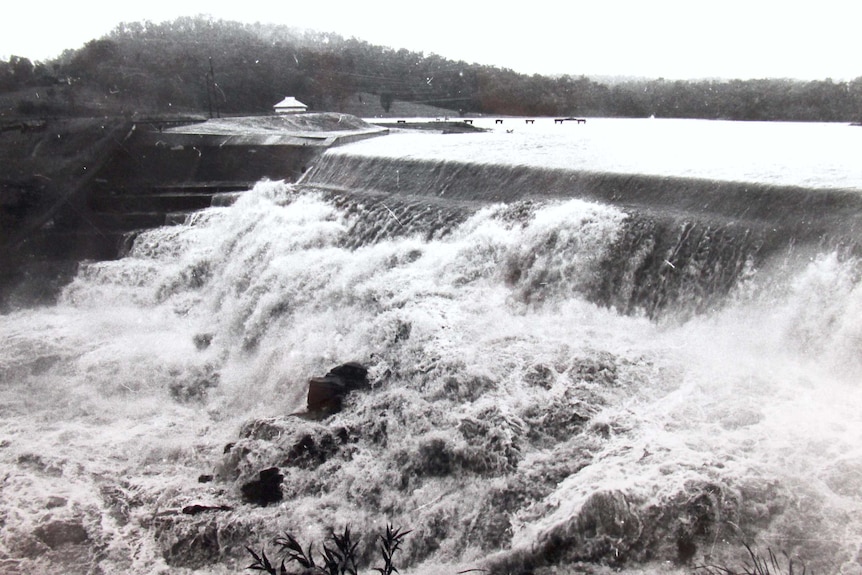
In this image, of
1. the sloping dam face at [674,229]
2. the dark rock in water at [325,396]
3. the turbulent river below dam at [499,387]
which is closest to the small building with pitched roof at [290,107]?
the turbulent river below dam at [499,387]

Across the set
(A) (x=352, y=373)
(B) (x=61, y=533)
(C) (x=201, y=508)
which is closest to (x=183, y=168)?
(A) (x=352, y=373)

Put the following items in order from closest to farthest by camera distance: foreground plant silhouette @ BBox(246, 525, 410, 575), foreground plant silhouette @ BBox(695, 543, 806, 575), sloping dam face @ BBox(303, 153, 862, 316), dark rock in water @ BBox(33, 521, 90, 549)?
foreground plant silhouette @ BBox(246, 525, 410, 575)
foreground plant silhouette @ BBox(695, 543, 806, 575)
dark rock in water @ BBox(33, 521, 90, 549)
sloping dam face @ BBox(303, 153, 862, 316)

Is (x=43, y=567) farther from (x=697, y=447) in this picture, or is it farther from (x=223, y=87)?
(x=223, y=87)

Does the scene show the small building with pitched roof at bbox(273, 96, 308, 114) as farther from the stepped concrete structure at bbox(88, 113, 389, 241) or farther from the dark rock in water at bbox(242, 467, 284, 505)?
the dark rock in water at bbox(242, 467, 284, 505)

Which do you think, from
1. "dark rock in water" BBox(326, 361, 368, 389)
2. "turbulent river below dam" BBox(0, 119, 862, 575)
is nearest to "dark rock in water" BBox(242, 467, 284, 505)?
"turbulent river below dam" BBox(0, 119, 862, 575)

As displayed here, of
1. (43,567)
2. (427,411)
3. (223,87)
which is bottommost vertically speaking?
(43,567)

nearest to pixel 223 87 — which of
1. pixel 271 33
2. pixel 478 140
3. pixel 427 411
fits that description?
pixel 271 33

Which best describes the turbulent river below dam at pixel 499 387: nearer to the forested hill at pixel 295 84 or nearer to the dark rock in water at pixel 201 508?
the dark rock in water at pixel 201 508
